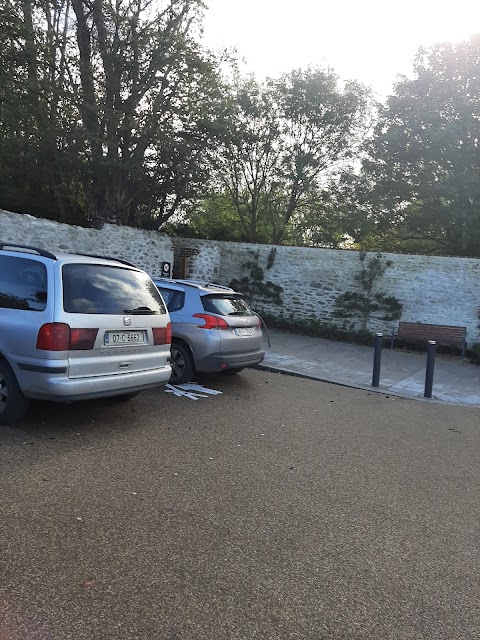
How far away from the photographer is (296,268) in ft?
53.5

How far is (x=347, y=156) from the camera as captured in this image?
21.8 metres

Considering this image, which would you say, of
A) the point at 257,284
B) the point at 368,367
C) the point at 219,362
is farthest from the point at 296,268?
the point at 219,362

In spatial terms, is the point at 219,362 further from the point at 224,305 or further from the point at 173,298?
the point at 173,298

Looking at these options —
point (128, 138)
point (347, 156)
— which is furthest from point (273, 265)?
point (347, 156)

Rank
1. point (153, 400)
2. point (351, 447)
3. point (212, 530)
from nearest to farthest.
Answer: point (212, 530), point (351, 447), point (153, 400)

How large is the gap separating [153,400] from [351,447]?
2.60m

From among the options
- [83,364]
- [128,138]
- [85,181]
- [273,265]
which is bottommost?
[83,364]

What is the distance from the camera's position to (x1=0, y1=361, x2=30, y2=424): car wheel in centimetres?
488

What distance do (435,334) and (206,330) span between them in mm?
8666

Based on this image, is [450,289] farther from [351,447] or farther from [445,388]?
[351,447]

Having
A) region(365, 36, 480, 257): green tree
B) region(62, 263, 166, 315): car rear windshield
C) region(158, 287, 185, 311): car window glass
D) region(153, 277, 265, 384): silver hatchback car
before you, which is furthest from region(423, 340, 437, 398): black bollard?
region(365, 36, 480, 257): green tree

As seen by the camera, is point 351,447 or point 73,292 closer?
point 73,292

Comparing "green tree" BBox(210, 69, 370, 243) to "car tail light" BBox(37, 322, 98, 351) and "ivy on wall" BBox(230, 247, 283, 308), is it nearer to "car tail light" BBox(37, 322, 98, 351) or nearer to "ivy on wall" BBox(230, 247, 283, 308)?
"ivy on wall" BBox(230, 247, 283, 308)

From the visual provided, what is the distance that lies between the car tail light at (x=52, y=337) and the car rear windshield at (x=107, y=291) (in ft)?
0.68
